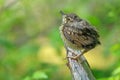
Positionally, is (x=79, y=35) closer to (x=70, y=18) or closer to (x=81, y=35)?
(x=81, y=35)

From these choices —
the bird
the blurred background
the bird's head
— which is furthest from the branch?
the blurred background

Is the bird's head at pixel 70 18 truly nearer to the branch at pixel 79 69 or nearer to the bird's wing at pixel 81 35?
the bird's wing at pixel 81 35

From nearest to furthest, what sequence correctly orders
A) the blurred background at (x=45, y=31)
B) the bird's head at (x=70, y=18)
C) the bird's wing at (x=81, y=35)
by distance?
the bird's wing at (x=81, y=35), the bird's head at (x=70, y=18), the blurred background at (x=45, y=31)

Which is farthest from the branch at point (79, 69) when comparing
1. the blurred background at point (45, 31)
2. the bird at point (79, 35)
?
the blurred background at point (45, 31)

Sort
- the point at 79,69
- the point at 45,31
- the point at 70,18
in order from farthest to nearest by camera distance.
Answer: the point at 45,31 < the point at 70,18 < the point at 79,69

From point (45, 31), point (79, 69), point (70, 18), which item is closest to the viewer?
point (79, 69)

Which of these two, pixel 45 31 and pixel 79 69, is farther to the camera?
pixel 45 31

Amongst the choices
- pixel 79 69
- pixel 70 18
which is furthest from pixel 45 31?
pixel 79 69

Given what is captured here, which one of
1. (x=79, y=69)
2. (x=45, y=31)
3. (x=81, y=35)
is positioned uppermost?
(x=45, y=31)
